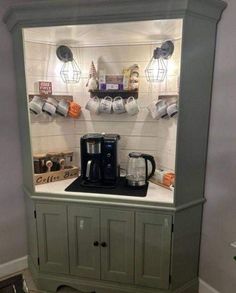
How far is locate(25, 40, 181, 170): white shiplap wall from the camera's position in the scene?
6.74ft

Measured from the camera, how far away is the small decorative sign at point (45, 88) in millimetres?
2096

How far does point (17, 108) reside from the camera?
1.93 m

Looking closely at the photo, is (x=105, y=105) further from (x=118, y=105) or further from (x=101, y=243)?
(x=101, y=243)

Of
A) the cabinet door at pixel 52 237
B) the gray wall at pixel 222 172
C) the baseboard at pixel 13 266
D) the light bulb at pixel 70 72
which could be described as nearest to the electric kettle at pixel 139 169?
the gray wall at pixel 222 172

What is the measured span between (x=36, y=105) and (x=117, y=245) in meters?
1.33

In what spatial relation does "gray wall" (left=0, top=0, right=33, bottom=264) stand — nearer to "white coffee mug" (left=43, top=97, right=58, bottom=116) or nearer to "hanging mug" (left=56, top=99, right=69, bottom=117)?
"white coffee mug" (left=43, top=97, right=58, bottom=116)

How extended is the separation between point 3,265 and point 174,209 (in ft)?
5.27

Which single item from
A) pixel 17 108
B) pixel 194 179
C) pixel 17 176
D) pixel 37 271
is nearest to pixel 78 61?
pixel 17 108

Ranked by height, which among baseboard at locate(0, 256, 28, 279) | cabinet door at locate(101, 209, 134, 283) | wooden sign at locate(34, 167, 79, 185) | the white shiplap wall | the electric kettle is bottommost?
baseboard at locate(0, 256, 28, 279)

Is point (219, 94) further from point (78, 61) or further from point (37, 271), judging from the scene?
point (37, 271)

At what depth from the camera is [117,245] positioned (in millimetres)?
1769

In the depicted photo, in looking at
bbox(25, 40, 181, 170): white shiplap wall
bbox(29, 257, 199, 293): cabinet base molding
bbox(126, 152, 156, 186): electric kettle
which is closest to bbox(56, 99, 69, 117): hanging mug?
bbox(25, 40, 181, 170): white shiplap wall

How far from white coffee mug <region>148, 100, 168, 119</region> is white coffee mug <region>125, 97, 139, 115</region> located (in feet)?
0.46

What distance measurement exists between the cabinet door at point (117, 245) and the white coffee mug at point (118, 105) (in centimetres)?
88
